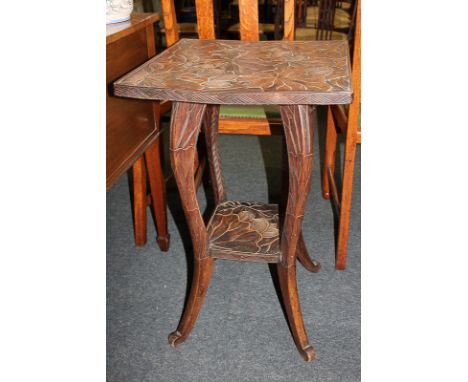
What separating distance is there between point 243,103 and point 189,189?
0.30 meters

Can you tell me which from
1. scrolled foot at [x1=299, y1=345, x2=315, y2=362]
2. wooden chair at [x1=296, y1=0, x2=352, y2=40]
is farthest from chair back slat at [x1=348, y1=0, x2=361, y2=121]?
wooden chair at [x1=296, y1=0, x2=352, y2=40]

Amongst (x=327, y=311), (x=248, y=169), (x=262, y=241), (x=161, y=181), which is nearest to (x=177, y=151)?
(x=262, y=241)

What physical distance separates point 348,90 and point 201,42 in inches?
23.9

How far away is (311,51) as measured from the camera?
4.16 feet

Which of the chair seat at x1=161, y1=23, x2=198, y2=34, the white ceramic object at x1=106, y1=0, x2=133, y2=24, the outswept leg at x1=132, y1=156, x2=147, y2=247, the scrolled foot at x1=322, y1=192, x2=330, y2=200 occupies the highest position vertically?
the white ceramic object at x1=106, y1=0, x2=133, y2=24

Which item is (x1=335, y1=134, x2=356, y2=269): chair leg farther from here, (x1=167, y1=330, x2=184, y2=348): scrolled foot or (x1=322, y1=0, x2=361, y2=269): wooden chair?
(x1=167, y1=330, x2=184, y2=348): scrolled foot

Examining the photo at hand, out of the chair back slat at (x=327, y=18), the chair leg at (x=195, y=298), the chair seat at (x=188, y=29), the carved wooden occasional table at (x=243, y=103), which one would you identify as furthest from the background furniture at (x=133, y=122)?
the chair seat at (x=188, y=29)

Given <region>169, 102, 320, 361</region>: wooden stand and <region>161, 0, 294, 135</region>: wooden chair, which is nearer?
<region>169, 102, 320, 361</region>: wooden stand

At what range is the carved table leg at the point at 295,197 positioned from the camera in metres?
1.03

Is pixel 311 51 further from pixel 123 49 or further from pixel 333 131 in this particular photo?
pixel 333 131

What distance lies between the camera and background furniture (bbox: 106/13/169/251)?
1.23 metres

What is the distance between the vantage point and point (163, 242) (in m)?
1.81

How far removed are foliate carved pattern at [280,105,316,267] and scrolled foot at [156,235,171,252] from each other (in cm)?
72

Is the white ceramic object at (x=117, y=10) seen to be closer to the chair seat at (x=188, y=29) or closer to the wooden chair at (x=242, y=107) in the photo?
the wooden chair at (x=242, y=107)
